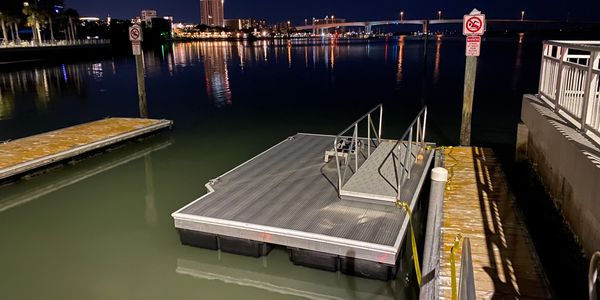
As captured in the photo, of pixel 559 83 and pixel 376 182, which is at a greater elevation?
pixel 559 83

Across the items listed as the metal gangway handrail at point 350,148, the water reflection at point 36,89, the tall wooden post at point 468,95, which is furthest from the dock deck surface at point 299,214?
the water reflection at point 36,89

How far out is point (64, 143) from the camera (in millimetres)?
13109

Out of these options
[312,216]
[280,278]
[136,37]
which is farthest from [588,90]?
[136,37]

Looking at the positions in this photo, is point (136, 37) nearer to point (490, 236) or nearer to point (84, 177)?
point (84, 177)

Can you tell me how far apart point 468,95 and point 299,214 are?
23.8 feet

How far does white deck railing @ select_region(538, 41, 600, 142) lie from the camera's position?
6582 mm

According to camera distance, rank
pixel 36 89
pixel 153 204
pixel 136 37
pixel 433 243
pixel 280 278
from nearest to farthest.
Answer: pixel 433 243 → pixel 280 278 → pixel 153 204 → pixel 136 37 → pixel 36 89

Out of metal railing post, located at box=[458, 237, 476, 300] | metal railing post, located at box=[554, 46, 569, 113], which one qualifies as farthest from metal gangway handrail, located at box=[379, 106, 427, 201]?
metal railing post, located at box=[458, 237, 476, 300]

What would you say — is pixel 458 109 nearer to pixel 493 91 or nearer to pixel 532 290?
pixel 493 91

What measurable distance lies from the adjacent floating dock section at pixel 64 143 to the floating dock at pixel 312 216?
555 cm

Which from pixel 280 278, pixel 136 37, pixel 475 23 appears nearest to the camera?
pixel 280 278

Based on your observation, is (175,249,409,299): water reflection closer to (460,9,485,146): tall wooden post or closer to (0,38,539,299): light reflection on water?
(0,38,539,299): light reflection on water

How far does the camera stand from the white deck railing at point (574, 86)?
6582 millimetres

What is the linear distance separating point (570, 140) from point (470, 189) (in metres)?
2.20
